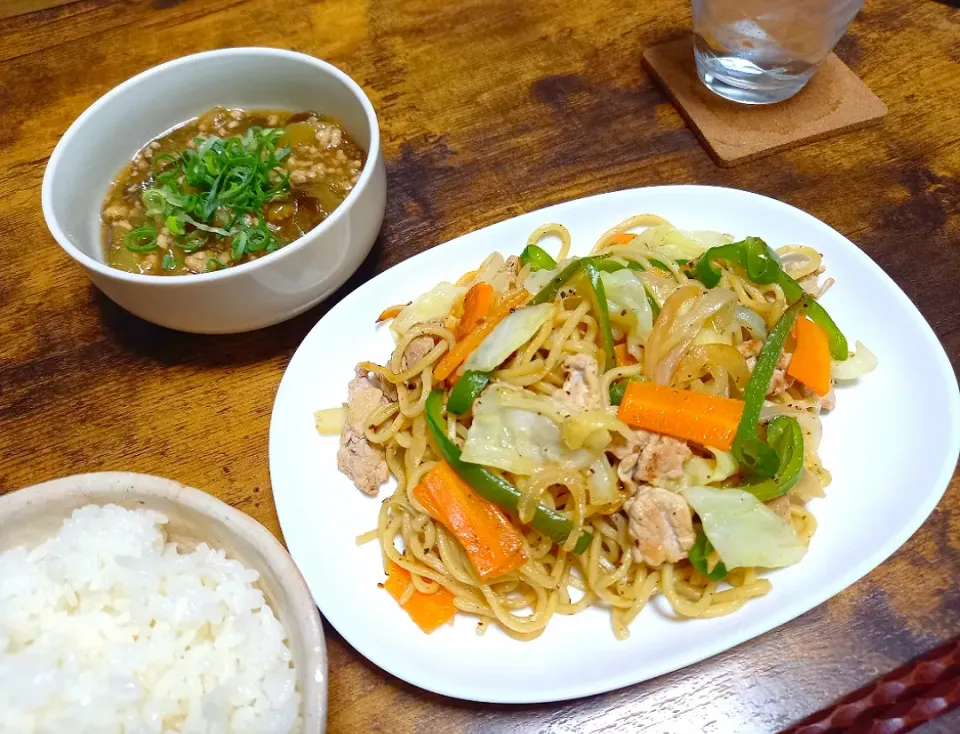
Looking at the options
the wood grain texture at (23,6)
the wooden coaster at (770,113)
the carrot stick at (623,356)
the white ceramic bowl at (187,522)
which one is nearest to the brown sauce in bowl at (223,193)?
the white ceramic bowl at (187,522)

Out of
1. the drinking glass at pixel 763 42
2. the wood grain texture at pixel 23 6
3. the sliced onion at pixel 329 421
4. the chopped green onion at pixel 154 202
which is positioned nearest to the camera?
the sliced onion at pixel 329 421

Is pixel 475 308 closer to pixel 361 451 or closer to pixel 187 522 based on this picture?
pixel 361 451

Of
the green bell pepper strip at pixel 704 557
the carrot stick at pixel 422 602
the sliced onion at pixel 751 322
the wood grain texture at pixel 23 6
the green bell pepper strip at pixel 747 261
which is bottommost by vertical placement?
the carrot stick at pixel 422 602

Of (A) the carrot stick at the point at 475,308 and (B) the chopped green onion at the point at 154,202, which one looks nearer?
(A) the carrot stick at the point at 475,308

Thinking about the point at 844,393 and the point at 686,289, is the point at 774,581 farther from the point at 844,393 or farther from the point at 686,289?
the point at 686,289

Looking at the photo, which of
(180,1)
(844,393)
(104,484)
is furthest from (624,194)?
(180,1)

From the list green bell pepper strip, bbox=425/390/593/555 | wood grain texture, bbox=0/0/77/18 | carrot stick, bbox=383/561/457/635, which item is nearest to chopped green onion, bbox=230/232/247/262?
green bell pepper strip, bbox=425/390/593/555

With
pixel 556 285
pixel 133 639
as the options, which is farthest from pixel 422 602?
pixel 556 285

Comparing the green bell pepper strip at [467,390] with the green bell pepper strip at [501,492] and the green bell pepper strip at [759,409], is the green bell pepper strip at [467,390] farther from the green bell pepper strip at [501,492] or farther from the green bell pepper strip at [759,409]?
the green bell pepper strip at [759,409]

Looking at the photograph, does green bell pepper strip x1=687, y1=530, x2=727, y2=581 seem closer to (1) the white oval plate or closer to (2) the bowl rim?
(1) the white oval plate
